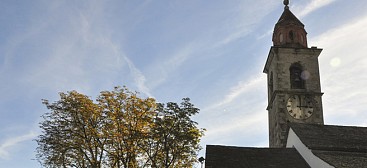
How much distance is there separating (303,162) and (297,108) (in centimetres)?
1051

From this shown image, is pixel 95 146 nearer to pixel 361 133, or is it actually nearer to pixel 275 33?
pixel 361 133

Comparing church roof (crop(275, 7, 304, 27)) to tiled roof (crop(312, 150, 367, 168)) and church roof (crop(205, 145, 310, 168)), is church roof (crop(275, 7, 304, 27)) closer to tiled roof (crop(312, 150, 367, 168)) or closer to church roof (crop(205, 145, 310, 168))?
church roof (crop(205, 145, 310, 168))

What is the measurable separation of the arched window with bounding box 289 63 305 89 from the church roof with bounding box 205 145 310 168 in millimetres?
10369

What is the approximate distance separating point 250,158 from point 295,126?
460 cm

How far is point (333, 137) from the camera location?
23.1 metres

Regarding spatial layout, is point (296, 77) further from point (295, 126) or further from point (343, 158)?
point (343, 158)

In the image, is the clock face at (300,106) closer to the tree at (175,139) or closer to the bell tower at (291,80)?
the bell tower at (291,80)

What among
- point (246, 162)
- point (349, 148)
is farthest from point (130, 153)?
point (349, 148)

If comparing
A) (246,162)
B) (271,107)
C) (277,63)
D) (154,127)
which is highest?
(277,63)

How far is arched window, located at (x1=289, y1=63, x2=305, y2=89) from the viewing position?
32.8 metres

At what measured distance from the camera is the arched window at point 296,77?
107ft

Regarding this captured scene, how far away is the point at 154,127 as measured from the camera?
983 inches

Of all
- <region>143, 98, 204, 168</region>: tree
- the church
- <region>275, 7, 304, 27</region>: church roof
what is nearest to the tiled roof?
the church

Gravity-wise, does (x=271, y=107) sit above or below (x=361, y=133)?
above
